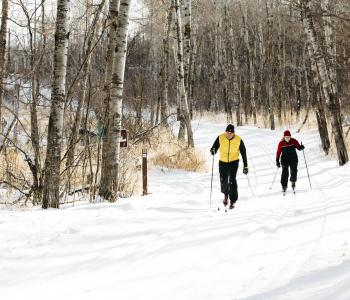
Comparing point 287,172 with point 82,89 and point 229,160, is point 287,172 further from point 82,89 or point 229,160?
point 82,89

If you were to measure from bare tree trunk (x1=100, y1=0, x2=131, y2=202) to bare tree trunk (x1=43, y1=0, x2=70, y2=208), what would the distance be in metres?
1.44

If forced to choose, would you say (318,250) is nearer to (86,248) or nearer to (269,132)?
(86,248)

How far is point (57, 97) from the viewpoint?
23.3ft

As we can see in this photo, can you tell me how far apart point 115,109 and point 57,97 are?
1738 mm

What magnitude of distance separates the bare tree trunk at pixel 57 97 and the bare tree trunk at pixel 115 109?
1.44m

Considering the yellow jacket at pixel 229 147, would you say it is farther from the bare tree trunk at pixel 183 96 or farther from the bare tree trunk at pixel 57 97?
the bare tree trunk at pixel 183 96

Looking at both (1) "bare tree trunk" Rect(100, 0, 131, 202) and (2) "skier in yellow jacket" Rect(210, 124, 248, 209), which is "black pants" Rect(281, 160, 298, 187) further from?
(1) "bare tree trunk" Rect(100, 0, 131, 202)

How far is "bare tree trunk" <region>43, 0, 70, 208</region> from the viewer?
275 inches

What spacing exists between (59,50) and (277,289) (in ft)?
16.0

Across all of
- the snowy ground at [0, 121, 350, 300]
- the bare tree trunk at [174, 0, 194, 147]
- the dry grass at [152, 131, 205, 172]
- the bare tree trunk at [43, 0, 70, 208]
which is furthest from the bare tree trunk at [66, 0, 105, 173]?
the bare tree trunk at [174, 0, 194, 147]

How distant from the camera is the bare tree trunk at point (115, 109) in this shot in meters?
8.53

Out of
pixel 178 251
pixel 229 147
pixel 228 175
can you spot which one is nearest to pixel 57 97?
pixel 178 251

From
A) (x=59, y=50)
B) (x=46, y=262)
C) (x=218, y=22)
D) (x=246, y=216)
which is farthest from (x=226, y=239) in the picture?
(x=218, y=22)

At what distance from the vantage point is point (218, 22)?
3466 cm
